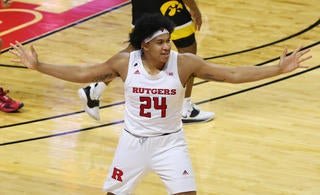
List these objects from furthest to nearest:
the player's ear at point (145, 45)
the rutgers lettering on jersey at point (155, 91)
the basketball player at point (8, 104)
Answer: the basketball player at point (8, 104)
the player's ear at point (145, 45)
the rutgers lettering on jersey at point (155, 91)

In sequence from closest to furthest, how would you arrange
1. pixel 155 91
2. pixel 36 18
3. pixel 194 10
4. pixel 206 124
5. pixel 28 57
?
pixel 155 91 → pixel 28 57 → pixel 194 10 → pixel 206 124 → pixel 36 18

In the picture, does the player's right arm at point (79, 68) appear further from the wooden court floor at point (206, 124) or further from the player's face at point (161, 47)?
the wooden court floor at point (206, 124)

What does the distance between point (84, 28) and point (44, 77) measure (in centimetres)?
178

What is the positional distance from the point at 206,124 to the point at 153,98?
2748mm

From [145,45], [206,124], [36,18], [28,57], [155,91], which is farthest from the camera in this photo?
[36,18]

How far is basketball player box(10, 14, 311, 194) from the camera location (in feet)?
20.3

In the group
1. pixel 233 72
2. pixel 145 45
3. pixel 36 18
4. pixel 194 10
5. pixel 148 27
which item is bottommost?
pixel 36 18

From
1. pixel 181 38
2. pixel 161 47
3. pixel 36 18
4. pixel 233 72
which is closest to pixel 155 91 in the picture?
pixel 161 47

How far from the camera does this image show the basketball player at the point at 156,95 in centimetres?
620

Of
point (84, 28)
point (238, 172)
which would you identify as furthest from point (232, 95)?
point (84, 28)

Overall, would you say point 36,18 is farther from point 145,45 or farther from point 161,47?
point 161,47

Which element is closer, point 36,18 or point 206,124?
point 206,124

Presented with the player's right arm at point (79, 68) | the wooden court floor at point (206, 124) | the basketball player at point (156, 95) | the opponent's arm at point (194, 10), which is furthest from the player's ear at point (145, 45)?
the opponent's arm at point (194, 10)

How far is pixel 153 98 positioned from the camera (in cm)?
618
